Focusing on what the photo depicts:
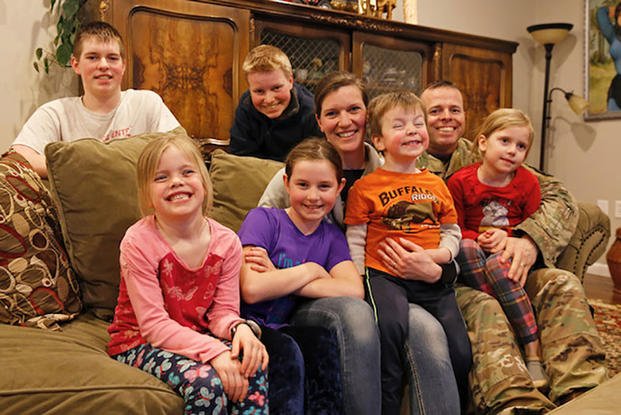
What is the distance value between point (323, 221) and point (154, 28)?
4.90 feet

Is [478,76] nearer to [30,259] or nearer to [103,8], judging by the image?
[103,8]

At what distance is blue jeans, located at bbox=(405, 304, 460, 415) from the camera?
1471 mm

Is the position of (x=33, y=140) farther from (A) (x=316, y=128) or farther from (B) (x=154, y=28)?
(A) (x=316, y=128)

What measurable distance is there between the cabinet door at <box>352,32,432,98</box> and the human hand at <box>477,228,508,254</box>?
5.76ft

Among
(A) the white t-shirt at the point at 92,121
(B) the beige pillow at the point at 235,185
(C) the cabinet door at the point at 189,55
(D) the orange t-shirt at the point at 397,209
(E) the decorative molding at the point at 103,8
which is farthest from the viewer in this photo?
(C) the cabinet door at the point at 189,55

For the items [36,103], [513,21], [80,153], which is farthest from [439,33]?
[80,153]

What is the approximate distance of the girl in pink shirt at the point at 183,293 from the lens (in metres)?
1.28

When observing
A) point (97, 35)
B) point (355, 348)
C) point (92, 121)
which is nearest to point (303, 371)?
point (355, 348)

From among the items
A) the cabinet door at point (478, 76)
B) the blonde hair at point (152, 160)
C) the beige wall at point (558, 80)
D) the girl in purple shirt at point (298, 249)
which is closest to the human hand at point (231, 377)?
the girl in purple shirt at point (298, 249)

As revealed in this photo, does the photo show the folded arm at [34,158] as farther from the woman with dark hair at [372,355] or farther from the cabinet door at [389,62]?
the cabinet door at [389,62]

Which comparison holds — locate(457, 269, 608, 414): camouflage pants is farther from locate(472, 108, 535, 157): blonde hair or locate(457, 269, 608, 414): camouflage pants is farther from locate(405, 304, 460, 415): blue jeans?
locate(472, 108, 535, 157): blonde hair

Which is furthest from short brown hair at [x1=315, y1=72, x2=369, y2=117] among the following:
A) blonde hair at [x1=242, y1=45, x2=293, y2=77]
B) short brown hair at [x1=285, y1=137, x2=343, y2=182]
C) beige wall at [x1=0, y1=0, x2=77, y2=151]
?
beige wall at [x1=0, y1=0, x2=77, y2=151]

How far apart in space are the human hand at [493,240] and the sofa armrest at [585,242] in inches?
11.6

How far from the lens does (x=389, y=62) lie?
3598 millimetres
